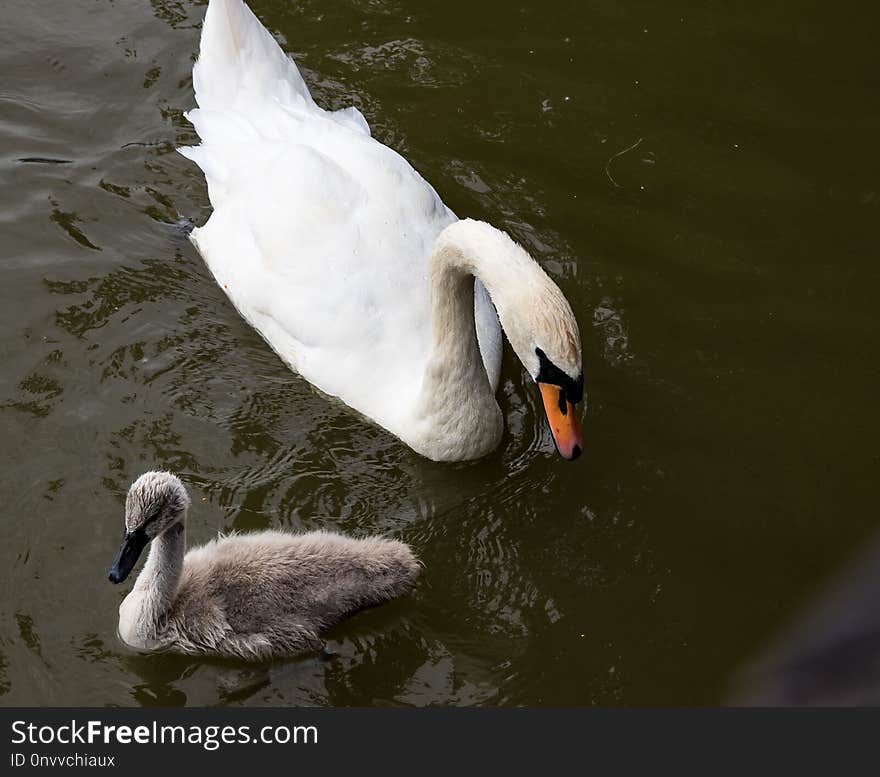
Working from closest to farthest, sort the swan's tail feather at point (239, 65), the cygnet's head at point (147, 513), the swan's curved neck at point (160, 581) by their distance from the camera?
the cygnet's head at point (147, 513)
the swan's curved neck at point (160, 581)
the swan's tail feather at point (239, 65)

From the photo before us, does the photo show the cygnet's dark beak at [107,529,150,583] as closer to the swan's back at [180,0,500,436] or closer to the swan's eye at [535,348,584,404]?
the swan's back at [180,0,500,436]

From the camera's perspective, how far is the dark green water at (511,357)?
445 centimetres

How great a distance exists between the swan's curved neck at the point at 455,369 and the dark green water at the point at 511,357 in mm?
197

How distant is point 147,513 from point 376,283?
5.37 ft

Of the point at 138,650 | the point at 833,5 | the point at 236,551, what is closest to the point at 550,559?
the point at 236,551

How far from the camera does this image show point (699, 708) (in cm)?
422

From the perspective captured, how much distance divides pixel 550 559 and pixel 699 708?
2.86 ft

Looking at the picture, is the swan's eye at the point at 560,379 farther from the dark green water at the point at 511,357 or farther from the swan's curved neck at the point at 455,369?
the dark green water at the point at 511,357

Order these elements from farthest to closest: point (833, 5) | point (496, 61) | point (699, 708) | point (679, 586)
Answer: point (833, 5) < point (496, 61) < point (679, 586) < point (699, 708)

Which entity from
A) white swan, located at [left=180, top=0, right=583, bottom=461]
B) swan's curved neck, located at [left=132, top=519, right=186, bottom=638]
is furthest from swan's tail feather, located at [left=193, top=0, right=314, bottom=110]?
swan's curved neck, located at [left=132, top=519, right=186, bottom=638]

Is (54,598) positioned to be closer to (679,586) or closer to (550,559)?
(550,559)

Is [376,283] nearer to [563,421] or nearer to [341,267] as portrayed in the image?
[341,267]

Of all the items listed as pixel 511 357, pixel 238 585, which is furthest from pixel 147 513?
pixel 511 357

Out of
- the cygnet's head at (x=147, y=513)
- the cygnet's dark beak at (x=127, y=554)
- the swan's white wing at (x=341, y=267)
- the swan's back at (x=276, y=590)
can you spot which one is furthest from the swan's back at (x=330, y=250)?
the cygnet's dark beak at (x=127, y=554)
